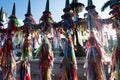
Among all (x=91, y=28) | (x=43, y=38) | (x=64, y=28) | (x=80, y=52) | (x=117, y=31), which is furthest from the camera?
(x=80, y=52)

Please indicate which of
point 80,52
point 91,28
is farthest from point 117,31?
point 80,52

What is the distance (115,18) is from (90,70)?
30.5 inches

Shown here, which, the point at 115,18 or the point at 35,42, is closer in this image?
the point at 115,18

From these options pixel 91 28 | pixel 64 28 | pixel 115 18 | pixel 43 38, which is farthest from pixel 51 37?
pixel 115 18

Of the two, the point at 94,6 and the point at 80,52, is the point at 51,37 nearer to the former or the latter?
the point at 94,6

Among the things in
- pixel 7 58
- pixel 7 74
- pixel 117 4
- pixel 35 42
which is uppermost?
pixel 117 4

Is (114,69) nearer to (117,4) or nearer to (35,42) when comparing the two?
(117,4)

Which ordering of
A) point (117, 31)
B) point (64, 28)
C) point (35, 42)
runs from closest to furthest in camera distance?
1. point (117, 31)
2. point (64, 28)
3. point (35, 42)

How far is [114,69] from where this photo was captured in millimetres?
3092

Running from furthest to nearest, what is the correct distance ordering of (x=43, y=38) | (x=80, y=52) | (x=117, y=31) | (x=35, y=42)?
(x=80, y=52) < (x=35, y=42) < (x=43, y=38) < (x=117, y=31)

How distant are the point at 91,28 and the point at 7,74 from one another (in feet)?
5.27

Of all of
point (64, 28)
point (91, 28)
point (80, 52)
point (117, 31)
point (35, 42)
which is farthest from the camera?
point (80, 52)

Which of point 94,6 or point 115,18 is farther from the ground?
point 94,6

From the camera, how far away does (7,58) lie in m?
3.96
